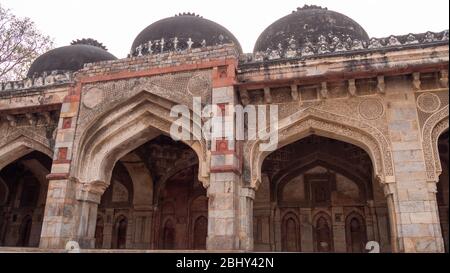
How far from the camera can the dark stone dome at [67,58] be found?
12.1m

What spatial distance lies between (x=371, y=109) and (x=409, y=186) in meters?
1.58

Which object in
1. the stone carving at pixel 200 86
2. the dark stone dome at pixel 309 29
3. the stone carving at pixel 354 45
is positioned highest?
the dark stone dome at pixel 309 29

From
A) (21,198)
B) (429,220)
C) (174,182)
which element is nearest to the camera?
A: (429,220)

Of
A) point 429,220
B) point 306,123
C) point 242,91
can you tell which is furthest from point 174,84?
point 429,220

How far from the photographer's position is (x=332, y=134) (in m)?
7.63

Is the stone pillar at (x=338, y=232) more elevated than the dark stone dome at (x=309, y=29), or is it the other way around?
the dark stone dome at (x=309, y=29)

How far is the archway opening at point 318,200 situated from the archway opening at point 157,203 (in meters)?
2.04

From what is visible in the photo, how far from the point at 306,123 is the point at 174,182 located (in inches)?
209

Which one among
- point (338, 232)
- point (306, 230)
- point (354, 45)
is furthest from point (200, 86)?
point (338, 232)

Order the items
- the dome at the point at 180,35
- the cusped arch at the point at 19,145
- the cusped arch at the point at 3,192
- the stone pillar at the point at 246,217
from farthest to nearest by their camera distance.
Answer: the cusped arch at the point at 3,192 < the dome at the point at 180,35 < the cusped arch at the point at 19,145 < the stone pillar at the point at 246,217

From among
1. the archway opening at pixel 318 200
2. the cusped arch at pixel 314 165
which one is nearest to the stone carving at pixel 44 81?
the archway opening at pixel 318 200
